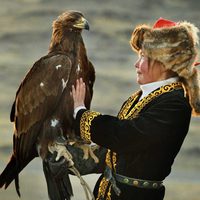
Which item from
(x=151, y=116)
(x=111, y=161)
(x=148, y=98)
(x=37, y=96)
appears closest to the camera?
(x=151, y=116)

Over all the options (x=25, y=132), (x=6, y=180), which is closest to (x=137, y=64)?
(x=25, y=132)

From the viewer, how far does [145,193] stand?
7.34 ft

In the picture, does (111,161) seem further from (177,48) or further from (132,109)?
(177,48)

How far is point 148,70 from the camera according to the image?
2176 millimetres

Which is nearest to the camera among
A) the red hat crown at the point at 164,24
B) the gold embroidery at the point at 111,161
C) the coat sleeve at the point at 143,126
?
Answer: the coat sleeve at the point at 143,126

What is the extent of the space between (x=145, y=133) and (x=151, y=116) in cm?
7

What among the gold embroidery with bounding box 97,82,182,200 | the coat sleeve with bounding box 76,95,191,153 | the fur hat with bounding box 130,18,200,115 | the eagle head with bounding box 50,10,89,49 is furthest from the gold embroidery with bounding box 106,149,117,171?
the eagle head with bounding box 50,10,89,49

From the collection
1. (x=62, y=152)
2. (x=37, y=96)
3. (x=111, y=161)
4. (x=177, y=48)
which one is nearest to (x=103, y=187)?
(x=111, y=161)

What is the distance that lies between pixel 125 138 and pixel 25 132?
54cm

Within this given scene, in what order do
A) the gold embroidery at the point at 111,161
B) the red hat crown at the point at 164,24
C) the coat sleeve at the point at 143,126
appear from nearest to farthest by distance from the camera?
the coat sleeve at the point at 143,126, the red hat crown at the point at 164,24, the gold embroidery at the point at 111,161

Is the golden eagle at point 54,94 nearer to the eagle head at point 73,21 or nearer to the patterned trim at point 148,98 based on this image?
the eagle head at point 73,21

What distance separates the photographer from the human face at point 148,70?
2164 mm

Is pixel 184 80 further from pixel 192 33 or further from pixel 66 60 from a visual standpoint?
pixel 66 60

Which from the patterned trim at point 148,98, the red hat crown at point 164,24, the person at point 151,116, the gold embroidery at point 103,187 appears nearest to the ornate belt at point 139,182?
the person at point 151,116
